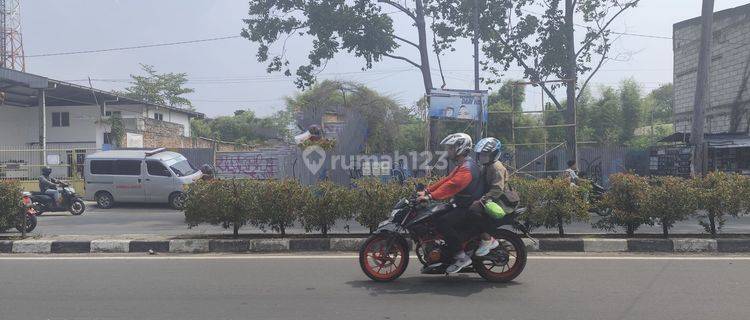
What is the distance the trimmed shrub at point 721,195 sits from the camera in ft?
25.8

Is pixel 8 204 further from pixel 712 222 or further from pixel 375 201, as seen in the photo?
pixel 712 222

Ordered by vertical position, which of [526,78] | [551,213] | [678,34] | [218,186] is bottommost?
[551,213]

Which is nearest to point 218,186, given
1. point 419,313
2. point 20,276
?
point 20,276

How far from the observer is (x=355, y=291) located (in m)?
5.58

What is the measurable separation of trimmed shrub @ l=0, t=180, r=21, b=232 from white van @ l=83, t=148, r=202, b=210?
8155 mm

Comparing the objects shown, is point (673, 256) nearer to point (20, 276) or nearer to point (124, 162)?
point (20, 276)

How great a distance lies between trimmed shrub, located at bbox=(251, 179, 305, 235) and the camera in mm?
8227

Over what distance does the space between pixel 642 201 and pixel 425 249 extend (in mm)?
3940

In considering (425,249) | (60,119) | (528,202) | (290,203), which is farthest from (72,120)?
(425,249)

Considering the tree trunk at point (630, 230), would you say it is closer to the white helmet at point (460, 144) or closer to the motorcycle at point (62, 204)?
the white helmet at point (460, 144)

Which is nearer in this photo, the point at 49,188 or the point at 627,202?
the point at 627,202

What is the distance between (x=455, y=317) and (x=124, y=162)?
51.1 feet

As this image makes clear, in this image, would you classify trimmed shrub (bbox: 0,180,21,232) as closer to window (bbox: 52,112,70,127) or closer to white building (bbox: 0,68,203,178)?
white building (bbox: 0,68,203,178)

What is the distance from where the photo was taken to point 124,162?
17531mm
